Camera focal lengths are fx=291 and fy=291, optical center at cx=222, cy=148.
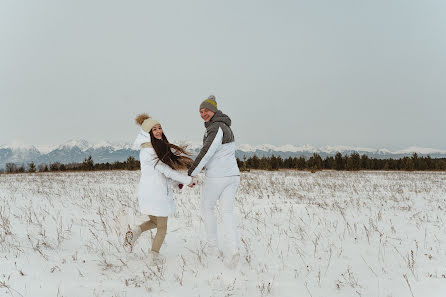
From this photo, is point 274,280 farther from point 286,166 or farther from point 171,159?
point 286,166

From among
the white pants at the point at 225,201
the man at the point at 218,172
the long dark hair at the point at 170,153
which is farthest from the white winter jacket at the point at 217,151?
the long dark hair at the point at 170,153

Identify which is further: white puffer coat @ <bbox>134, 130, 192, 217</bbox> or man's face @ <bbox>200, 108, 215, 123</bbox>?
man's face @ <bbox>200, 108, 215, 123</bbox>

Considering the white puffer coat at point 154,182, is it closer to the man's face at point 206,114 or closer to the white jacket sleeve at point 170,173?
the white jacket sleeve at point 170,173

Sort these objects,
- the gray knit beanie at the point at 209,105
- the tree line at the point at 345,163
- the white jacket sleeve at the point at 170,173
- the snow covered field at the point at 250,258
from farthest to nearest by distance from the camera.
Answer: the tree line at the point at 345,163
the gray knit beanie at the point at 209,105
the white jacket sleeve at the point at 170,173
the snow covered field at the point at 250,258

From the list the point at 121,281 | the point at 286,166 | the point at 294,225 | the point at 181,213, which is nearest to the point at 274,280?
the point at 121,281

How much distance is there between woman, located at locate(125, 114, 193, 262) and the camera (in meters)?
4.11

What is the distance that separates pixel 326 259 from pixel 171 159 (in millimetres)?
2889

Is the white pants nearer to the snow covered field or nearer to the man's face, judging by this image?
the snow covered field

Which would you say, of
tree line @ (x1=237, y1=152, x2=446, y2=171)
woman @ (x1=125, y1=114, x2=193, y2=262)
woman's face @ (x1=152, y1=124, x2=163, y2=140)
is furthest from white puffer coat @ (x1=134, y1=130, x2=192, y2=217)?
tree line @ (x1=237, y1=152, x2=446, y2=171)

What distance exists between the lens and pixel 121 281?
3.65 metres

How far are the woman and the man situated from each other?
1.10 ft

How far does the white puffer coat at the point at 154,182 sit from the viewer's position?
4.11 meters

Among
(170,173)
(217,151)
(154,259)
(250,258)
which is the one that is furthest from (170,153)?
(250,258)

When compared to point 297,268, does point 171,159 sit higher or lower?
higher
